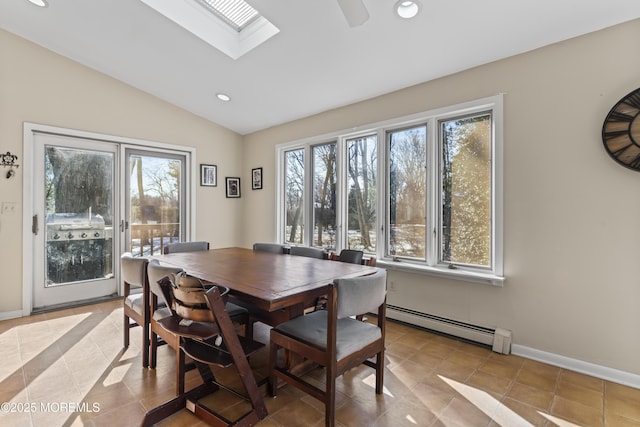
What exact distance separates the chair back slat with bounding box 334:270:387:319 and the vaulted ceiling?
1960mm

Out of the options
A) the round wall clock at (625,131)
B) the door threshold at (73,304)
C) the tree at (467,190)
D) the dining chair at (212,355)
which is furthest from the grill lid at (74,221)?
the round wall clock at (625,131)

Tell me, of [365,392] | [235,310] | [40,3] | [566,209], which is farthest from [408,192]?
[40,3]

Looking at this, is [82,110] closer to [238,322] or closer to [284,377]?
[238,322]

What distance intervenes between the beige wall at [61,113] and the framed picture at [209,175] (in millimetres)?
97

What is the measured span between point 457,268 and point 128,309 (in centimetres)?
290

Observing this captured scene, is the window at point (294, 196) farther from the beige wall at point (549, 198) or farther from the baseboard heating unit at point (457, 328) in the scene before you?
the baseboard heating unit at point (457, 328)

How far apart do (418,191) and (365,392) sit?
6.47ft

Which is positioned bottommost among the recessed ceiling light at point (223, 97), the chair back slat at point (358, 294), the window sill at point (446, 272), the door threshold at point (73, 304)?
the door threshold at point (73, 304)

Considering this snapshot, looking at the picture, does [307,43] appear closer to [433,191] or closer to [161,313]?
[433,191]

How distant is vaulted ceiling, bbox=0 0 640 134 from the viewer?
2143 mm

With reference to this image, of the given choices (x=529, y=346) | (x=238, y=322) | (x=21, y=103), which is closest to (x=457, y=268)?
(x=529, y=346)

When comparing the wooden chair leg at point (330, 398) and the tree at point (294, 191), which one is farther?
the tree at point (294, 191)

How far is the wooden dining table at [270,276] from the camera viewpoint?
5.14ft

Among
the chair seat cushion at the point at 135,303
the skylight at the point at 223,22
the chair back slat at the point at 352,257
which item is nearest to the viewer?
the chair seat cushion at the point at 135,303
